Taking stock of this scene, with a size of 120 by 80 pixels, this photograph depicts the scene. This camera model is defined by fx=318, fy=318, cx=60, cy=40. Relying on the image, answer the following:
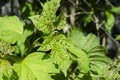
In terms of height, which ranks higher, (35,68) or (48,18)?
(48,18)

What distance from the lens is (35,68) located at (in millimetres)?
1496

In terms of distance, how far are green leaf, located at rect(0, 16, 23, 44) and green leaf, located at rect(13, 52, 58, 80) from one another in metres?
0.14

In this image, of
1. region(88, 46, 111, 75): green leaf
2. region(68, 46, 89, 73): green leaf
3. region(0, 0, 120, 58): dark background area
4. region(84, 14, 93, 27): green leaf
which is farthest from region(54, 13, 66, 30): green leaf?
region(84, 14, 93, 27): green leaf

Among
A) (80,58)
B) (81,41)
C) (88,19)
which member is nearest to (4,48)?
(80,58)

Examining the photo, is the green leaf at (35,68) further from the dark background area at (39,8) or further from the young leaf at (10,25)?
the dark background area at (39,8)

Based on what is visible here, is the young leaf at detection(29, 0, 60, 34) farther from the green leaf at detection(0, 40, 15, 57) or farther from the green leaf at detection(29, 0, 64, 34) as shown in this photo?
the green leaf at detection(0, 40, 15, 57)

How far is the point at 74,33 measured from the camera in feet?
5.67

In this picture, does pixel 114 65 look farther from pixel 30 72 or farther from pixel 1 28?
pixel 1 28

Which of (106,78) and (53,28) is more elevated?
(53,28)

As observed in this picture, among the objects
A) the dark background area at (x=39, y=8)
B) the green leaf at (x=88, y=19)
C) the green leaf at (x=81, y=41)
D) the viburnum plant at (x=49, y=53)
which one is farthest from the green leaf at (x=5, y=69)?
the green leaf at (x=88, y=19)

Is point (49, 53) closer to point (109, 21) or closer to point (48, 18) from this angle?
point (48, 18)

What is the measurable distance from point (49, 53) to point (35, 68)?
0.45ft

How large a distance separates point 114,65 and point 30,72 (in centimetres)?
44

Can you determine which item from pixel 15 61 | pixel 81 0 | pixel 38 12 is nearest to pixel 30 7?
pixel 38 12
